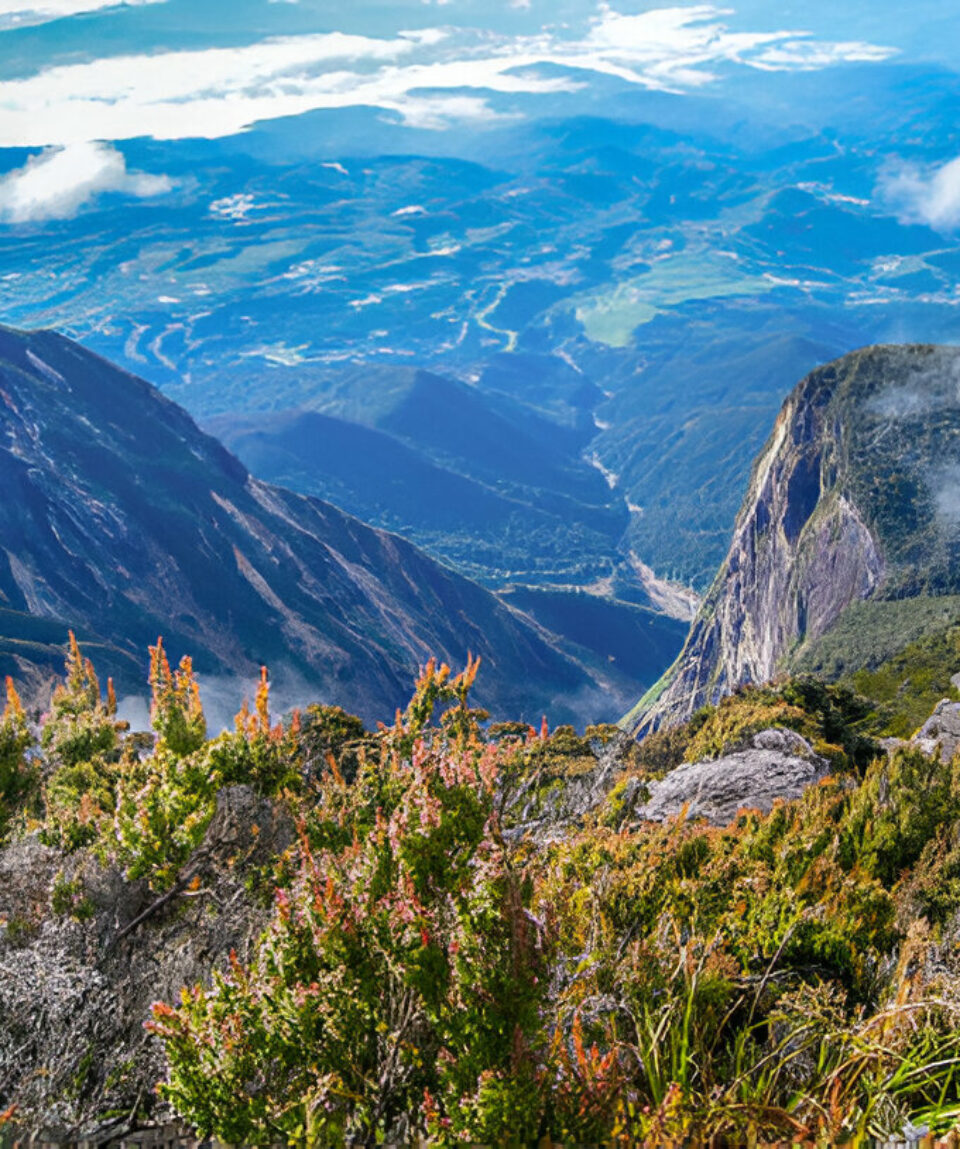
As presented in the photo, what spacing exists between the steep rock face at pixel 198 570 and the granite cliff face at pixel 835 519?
37.4 metres

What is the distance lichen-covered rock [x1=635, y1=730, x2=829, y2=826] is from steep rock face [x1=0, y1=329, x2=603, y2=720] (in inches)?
3419

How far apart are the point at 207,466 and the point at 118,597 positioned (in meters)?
38.5

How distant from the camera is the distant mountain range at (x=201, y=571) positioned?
445ft

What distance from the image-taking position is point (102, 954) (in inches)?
432

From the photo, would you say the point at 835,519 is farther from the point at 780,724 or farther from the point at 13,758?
the point at 13,758

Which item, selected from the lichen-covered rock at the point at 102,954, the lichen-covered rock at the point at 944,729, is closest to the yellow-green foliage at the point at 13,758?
the lichen-covered rock at the point at 102,954

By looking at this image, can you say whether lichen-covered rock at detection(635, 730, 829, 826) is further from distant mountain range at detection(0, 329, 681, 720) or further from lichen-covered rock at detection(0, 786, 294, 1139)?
distant mountain range at detection(0, 329, 681, 720)

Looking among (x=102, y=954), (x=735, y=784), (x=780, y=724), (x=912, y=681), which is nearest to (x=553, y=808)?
(x=102, y=954)

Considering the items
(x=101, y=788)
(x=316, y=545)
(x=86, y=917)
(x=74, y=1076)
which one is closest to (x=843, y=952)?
(x=74, y=1076)

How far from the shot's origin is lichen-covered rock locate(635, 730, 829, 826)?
83.5ft

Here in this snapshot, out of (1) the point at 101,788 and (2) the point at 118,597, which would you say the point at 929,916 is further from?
(2) the point at 118,597

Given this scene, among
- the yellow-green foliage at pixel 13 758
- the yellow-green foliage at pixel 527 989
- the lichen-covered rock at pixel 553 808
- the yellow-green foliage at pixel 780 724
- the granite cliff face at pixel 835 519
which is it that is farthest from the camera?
the granite cliff face at pixel 835 519

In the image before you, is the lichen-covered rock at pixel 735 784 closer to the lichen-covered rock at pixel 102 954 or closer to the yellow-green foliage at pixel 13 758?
the lichen-covered rock at pixel 102 954

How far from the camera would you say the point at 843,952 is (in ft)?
36.4
